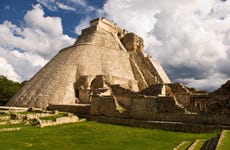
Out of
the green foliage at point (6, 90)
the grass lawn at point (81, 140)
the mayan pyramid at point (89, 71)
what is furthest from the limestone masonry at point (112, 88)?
the green foliage at point (6, 90)

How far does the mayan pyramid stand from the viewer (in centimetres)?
3234

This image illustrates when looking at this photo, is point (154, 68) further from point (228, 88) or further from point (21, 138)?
point (21, 138)

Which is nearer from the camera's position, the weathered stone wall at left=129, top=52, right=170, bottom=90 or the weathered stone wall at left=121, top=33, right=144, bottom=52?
the weathered stone wall at left=129, top=52, right=170, bottom=90

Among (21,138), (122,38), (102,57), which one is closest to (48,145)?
(21,138)

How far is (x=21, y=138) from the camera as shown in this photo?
13.6 metres

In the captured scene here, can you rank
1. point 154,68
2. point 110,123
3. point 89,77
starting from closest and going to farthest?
point 110,123
point 89,77
point 154,68

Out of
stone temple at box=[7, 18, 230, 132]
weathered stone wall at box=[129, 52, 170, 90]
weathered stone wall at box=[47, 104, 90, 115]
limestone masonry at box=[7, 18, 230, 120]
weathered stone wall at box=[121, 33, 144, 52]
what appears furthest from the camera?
weathered stone wall at box=[121, 33, 144, 52]

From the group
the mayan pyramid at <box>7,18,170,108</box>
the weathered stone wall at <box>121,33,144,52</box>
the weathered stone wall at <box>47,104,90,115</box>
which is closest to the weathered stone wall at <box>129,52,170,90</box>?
the mayan pyramid at <box>7,18,170,108</box>

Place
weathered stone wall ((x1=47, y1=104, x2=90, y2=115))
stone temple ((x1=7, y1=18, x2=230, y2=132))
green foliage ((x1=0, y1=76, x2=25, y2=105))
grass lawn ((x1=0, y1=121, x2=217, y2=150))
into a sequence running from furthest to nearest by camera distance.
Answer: green foliage ((x1=0, y1=76, x2=25, y2=105)) → weathered stone wall ((x1=47, y1=104, x2=90, y2=115)) → stone temple ((x1=7, y1=18, x2=230, y2=132)) → grass lawn ((x1=0, y1=121, x2=217, y2=150))

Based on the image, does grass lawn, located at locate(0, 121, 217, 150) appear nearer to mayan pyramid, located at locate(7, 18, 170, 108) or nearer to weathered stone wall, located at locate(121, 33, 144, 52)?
mayan pyramid, located at locate(7, 18, 170, 108)

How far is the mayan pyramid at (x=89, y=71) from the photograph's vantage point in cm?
3234

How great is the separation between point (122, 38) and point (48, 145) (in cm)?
4154

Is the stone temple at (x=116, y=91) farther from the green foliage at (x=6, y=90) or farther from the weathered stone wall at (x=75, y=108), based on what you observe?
the green foliage at (x=6, y=90)

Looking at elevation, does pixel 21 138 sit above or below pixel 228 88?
below
